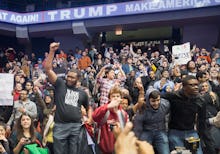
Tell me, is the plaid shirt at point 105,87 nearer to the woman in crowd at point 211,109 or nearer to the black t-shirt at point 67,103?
the black t-shirt at point 67,103

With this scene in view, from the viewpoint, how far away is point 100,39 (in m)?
20.1

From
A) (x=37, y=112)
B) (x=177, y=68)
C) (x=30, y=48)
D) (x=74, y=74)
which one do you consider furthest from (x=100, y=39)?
(x=74, y=74)

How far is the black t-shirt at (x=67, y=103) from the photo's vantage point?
190 inches

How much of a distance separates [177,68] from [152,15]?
27.9 feet

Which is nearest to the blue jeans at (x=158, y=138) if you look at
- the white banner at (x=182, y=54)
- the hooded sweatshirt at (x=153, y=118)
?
the hooded sweatshirt at (x=153, y=118)

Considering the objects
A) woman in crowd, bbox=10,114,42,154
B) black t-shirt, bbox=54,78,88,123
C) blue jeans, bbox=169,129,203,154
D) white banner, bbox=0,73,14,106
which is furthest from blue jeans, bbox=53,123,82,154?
white banner, bbox=0,73,14,106

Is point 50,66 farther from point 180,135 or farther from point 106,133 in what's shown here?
point 180,135

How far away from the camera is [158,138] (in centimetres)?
478

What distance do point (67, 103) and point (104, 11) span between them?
13.0 m

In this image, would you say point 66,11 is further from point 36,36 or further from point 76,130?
point 76,130

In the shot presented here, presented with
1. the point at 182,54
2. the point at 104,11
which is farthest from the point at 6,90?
the point at 104,11

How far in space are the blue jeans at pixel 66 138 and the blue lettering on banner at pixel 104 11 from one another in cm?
1211

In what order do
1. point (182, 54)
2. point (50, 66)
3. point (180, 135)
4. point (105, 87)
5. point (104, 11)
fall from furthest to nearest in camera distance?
point (104, 11) → point (182, 54) → point (105, 87) → point (50, 66) → point (180, 135)

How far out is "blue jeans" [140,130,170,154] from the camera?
472cm
